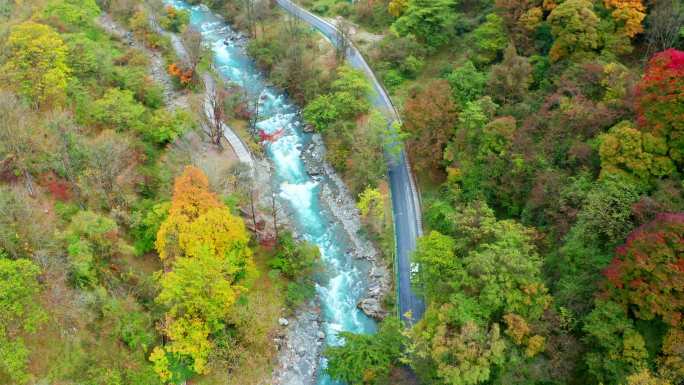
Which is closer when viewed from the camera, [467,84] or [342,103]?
[467,84]

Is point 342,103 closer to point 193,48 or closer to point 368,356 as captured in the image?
point 193,48

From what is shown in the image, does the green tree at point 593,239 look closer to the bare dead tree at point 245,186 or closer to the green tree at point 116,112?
the bare dead tree at point 245,186

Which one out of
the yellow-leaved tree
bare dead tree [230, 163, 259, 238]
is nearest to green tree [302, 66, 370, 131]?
bare dead tree [230, 163, 259, 238]

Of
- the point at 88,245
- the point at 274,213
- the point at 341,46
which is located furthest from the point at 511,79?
the point at 88,245

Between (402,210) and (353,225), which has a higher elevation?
(402,210)

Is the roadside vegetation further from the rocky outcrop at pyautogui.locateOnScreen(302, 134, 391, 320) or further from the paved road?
the rocky outcrop at pyautogui.locateOnScreen(302, 134, 391, 320)

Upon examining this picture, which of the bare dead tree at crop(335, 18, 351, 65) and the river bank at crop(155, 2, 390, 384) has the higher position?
the bare dead tree at crop(335, 18, 351, 65)
